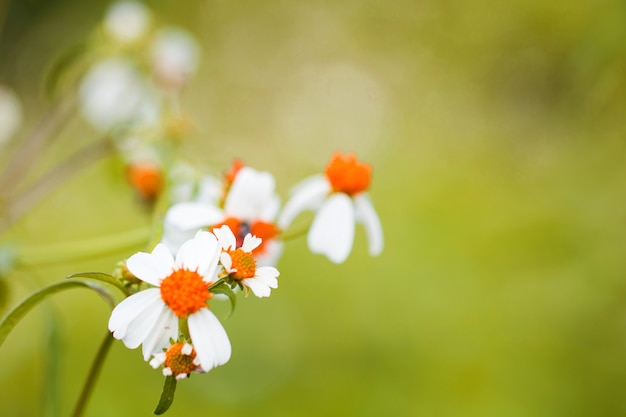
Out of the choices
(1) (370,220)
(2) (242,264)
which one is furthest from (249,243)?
(1) (370,220)

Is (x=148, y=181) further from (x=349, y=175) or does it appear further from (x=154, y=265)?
(x=154, y=265)

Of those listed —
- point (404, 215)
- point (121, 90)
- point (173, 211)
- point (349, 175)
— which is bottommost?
point (173, 211)

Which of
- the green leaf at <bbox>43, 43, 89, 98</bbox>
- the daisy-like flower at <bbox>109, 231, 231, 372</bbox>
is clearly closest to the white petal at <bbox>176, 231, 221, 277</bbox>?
the daisy-like flower at <bbox>109, 231, 231, 372</bbox>

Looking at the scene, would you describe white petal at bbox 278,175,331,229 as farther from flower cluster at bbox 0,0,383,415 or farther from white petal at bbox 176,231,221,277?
white petal at bbox 176,231,221,277

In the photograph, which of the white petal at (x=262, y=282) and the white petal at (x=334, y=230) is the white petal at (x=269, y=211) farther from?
the white petal at (x=262, y=282)

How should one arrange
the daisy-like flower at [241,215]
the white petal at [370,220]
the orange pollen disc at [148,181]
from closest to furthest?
the daisy-like flower at [241,215] → the white petal at [370,220] → the orange pollen disc at [148,181]

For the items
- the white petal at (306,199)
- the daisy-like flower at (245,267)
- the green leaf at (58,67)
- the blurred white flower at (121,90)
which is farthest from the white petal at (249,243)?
the blurred white flower at (121,90)

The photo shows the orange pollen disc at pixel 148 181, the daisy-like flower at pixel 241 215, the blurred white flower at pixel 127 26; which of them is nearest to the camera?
the daisy-like flower at pixel 241 215
